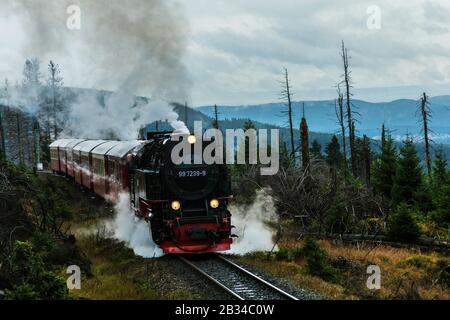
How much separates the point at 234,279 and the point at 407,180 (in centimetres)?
1453

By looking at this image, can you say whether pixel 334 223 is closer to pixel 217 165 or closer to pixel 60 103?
pixel 217 165

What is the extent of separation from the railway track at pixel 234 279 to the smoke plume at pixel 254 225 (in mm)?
1552

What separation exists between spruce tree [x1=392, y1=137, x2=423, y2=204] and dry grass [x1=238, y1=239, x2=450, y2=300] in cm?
680

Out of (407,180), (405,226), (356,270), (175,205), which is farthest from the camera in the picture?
(407,180)

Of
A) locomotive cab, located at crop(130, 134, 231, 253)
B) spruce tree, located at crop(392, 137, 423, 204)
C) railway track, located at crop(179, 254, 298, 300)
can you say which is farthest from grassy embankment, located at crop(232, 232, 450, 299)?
spruce tree, located at crop(392, 137, 423, 204)

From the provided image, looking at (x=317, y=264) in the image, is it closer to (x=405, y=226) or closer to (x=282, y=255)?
(x=282, y=255)

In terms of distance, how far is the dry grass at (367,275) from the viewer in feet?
36.4

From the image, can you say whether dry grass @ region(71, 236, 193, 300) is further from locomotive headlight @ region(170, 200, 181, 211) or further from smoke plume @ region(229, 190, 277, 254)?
smoke plume @ region(229, 190, 277, 254)

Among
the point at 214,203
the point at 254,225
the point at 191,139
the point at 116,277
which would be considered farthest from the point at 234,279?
the point at 254,225

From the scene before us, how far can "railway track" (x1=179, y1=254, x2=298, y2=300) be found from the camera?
1030cm

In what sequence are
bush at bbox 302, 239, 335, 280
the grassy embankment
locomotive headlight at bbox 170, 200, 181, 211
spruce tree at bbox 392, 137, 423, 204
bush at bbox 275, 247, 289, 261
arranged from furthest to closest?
spruce tree at bbox 392, 137, 423, 204, bush at bbox 275, 247, 289, 261, locomotive headlight at bbox 170, 200, 181, 211, bush at bbox 302, 239, 335, 280, the grassy embankment

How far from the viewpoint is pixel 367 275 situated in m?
13.0

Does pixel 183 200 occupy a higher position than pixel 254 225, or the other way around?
pixel 183 200
